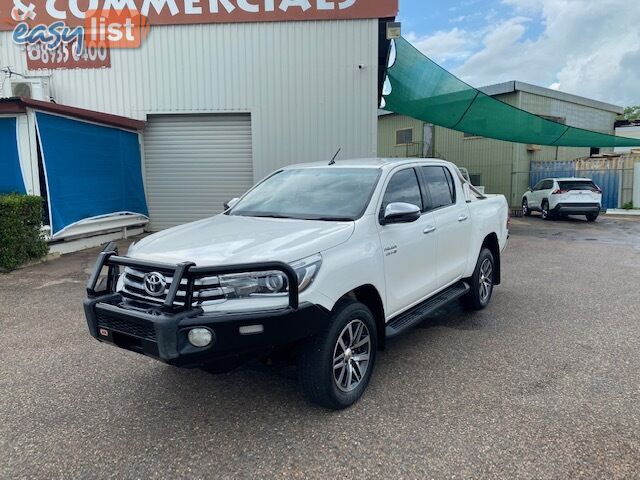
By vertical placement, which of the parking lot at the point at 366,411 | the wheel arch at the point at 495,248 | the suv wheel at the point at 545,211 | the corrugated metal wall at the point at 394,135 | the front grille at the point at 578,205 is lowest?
the suv wheel at the point at 545,211

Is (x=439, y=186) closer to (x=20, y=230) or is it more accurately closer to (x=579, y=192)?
(x=20, y=230)

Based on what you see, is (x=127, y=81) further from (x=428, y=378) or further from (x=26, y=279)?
(x=428, y=378)

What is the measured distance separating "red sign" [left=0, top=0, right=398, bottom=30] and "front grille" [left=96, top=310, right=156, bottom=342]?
1086 cm

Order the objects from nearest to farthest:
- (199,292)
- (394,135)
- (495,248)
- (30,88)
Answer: (199,292)
(495,248)
(30,88)
(394,135)

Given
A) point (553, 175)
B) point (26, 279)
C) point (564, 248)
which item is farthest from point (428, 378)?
point (553, 175)

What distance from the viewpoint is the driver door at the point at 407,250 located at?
3889 millimetres

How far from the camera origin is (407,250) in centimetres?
409

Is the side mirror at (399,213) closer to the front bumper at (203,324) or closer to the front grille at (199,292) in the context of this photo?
the front bumper at (203,324)

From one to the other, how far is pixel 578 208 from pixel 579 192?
0.56m

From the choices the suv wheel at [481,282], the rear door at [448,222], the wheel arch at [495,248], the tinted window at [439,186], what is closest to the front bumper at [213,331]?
the rear door at [448,222]

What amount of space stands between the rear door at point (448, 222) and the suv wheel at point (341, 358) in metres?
1.43

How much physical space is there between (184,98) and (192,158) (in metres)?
1.52

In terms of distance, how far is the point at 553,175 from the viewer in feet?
70.9

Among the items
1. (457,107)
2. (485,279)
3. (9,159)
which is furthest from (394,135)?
(485,279)
